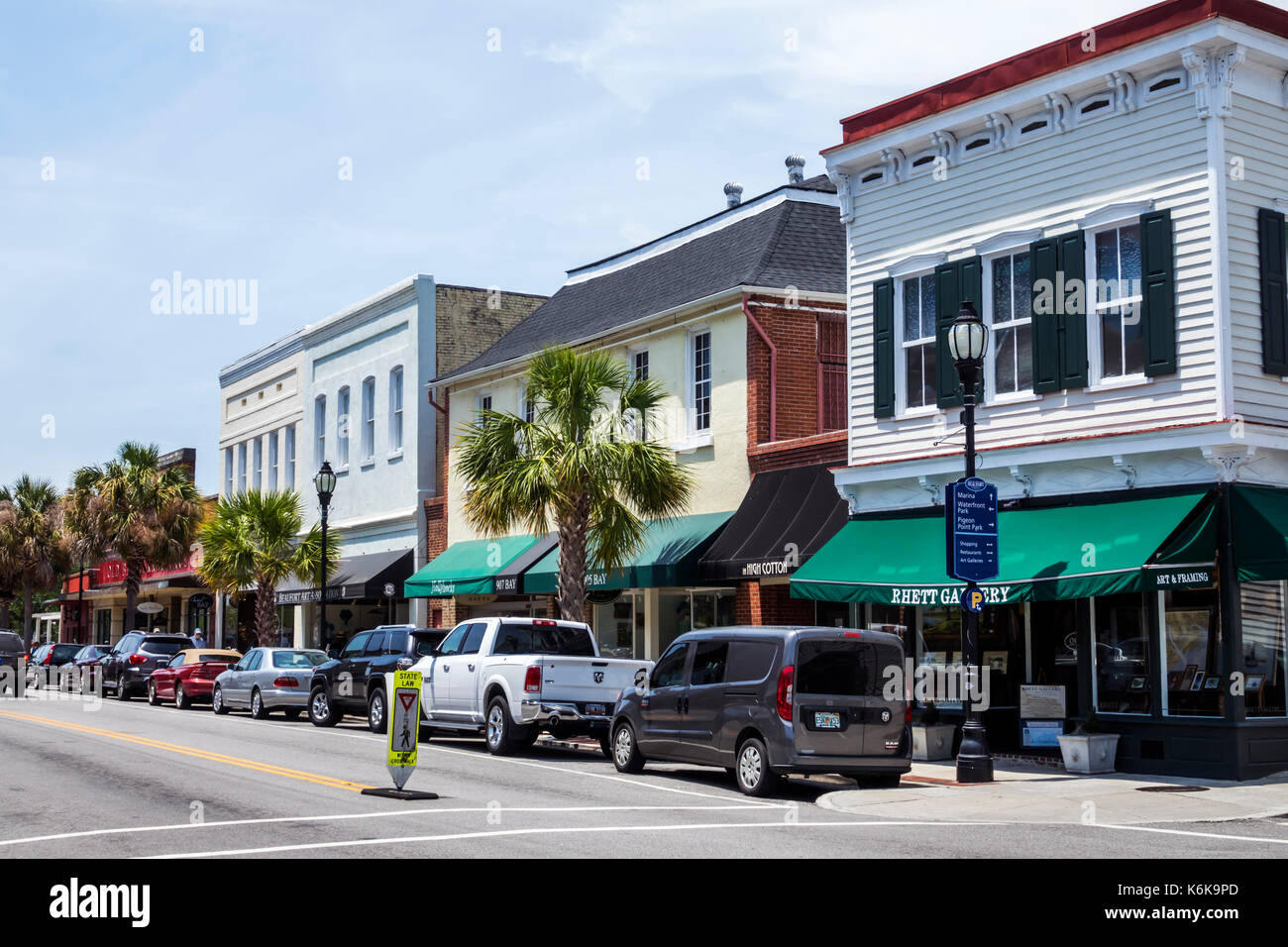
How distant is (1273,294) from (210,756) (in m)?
15.0

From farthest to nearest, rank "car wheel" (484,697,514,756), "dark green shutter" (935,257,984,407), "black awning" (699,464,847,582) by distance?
"black awning" (699,464,847,582), "car wheel" (484,697,514,756), "dark green shutter" (935,257,984,407)

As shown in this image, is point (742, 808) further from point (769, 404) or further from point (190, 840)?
point (769, 404)

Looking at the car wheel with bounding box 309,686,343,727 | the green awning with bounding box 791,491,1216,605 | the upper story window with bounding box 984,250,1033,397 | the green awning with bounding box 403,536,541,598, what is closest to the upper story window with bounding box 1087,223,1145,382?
the upper story window with bounding box 984,250,1033,397

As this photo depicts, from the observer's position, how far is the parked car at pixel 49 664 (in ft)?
151

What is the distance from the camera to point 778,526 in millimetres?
23344

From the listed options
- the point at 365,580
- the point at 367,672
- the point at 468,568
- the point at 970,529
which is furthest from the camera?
the point at 365,580

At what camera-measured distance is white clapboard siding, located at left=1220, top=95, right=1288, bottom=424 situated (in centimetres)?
1720

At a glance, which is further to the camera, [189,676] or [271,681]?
[189,676]

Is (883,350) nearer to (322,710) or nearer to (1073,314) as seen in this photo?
(1073,314)

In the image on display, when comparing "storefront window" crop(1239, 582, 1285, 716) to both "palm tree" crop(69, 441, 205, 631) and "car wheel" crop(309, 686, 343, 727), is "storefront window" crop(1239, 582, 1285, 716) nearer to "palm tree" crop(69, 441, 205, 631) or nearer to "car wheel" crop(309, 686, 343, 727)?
"car wheel" crop(309, 686, 343, 727)

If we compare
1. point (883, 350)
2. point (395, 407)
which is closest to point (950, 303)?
point (883, 350)

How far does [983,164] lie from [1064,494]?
500 cm

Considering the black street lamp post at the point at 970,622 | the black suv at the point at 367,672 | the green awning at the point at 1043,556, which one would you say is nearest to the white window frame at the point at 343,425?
the black suv at the point at 367,672

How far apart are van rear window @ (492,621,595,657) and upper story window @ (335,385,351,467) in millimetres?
22274
